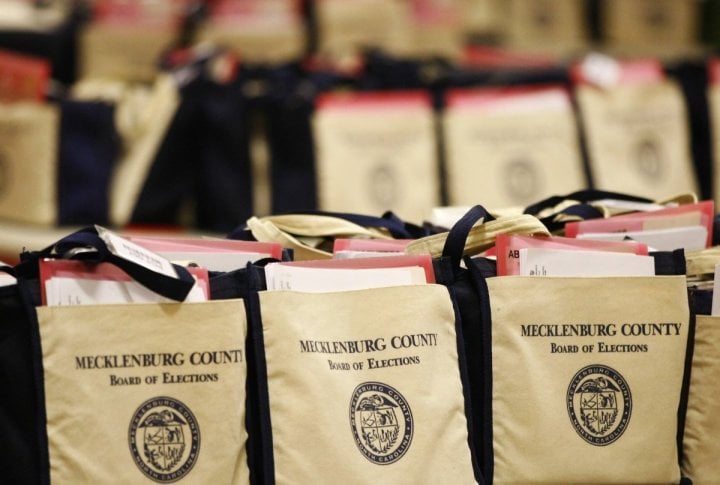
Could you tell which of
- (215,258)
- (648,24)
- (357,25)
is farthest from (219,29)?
(215,258)

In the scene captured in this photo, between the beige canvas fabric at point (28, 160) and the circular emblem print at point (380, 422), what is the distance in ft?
5.25

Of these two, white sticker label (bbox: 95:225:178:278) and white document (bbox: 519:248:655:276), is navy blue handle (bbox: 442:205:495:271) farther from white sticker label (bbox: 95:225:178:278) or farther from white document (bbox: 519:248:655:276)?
white sticker label (bbox: 95:225:178:278)

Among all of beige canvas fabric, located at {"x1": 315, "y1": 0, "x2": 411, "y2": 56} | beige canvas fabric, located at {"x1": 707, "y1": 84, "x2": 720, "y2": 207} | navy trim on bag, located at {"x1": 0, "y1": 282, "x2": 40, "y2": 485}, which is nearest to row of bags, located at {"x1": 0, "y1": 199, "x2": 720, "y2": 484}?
navy trim on bag, located at {"x1": 0, "y1": 282, "x2": 40, "y2": 485}

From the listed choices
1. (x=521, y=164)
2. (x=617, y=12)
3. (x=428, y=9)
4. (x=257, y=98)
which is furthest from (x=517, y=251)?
(x=617, y=12)

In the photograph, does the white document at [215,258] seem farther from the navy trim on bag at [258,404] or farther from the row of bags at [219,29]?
the row of bags at [219,29]

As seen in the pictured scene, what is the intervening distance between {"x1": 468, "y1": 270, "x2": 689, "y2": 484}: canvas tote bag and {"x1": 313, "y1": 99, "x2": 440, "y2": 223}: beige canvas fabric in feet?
3.99

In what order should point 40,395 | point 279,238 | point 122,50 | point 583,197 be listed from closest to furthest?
point 40,395 < point 279,238 < point 583,197 < point 122,50

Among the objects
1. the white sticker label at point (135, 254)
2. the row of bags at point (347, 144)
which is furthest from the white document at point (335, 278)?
the row of bags at point (347, 144)

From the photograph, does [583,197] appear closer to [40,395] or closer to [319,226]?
[319,226]

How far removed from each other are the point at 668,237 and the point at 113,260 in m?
0.80

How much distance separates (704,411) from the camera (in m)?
1.17

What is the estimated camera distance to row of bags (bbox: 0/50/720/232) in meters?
2.33

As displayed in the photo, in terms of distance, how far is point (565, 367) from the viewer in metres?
1.12

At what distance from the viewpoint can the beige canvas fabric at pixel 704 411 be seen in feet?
3.80
